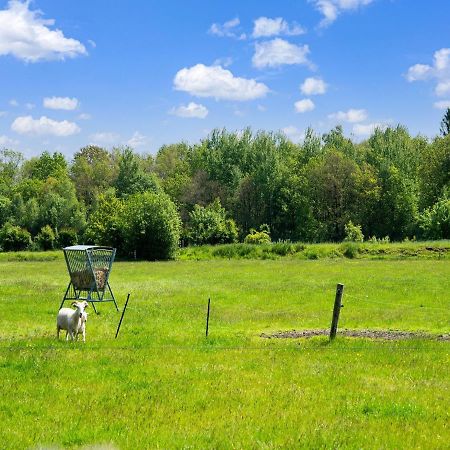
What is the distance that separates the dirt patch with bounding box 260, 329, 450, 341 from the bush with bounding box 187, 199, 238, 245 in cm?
6731

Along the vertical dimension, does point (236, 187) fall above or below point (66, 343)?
above

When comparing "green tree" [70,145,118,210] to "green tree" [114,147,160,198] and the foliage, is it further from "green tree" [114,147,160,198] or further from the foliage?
the foliage

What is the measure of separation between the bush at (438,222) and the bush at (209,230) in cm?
2880

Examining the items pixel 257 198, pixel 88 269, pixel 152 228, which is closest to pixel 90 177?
pixel 257 198

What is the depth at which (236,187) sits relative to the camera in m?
105

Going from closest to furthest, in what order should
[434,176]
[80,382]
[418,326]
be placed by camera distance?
[80,382] → [418,326] → [434,176]

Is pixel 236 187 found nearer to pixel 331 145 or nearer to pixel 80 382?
pixel 331 145

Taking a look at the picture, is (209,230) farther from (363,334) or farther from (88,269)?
(363,334)

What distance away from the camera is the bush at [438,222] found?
74.8 meters

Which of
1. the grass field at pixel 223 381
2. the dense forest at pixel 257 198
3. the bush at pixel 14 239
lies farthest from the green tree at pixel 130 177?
the grass field at pixel 223 381

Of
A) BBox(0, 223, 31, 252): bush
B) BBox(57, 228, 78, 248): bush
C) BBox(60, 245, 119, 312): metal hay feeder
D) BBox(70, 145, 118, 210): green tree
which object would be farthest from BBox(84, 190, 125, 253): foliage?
BBox(60, 245, 119, 312): metal hay feeder

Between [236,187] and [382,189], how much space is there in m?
27.1

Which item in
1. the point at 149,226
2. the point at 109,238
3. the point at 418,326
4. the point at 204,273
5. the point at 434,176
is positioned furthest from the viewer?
the point at 434,176

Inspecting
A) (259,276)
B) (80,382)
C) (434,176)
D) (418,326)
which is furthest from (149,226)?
(80,382)
